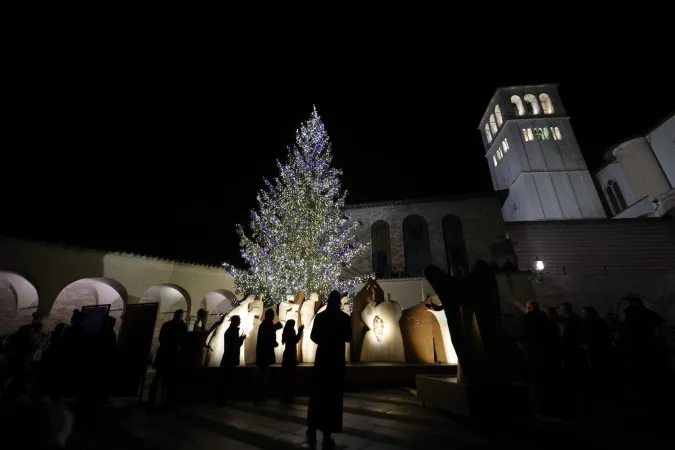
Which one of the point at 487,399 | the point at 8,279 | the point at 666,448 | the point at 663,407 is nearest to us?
the point at 666,448

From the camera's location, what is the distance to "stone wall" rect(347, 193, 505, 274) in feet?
61.4

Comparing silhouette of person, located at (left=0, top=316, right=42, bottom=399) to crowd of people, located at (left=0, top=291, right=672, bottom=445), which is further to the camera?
silhouette of person, located at (left=0, top=316, right=42, bottom=399)

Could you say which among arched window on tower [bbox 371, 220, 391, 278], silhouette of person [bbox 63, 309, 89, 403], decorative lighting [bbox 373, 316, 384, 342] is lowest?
silhouette of person [bbox 63, 309, 89, 403]

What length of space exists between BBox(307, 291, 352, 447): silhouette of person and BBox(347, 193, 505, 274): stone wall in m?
15.9

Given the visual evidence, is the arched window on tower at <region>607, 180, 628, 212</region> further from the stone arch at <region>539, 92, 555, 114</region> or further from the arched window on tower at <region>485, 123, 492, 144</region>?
the arched window on tower at <region>485, 123, 492, 144</region>

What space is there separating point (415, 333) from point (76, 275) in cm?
1205

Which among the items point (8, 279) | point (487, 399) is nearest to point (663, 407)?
point (487, 399)

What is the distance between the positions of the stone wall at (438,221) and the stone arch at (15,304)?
15324 mm

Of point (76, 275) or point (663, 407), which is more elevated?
point (76, 275)

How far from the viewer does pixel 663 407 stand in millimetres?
4305

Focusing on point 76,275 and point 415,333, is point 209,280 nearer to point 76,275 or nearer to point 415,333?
point 76,275

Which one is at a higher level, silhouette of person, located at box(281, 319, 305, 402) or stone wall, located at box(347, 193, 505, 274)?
stone wall, located at box(347, 193, 505, 274)

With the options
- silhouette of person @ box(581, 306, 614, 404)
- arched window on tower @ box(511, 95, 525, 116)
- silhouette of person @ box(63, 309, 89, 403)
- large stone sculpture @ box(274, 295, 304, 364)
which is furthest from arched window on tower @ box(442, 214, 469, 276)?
silhouette of person @ box(63, 309, 89, 403)

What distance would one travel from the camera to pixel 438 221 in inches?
785
